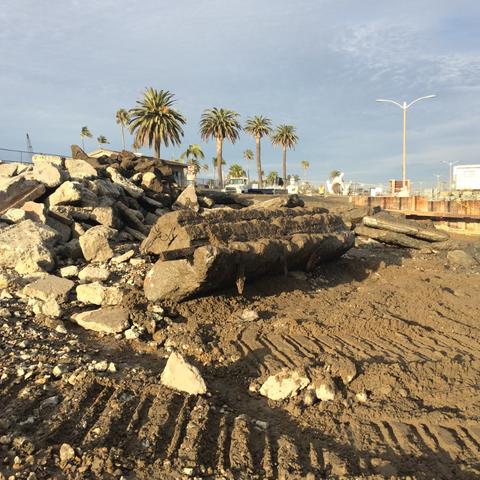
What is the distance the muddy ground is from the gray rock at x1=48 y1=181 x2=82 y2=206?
479 centimetres

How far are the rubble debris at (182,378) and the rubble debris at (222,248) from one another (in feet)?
7.37

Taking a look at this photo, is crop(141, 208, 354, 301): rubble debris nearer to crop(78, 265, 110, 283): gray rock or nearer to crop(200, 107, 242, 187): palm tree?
crop(78, 265, 110, 283): gray rock

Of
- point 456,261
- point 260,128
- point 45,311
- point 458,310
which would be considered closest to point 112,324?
point 45,311

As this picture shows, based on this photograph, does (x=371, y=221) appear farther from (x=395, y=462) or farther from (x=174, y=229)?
(x=395, y=462)

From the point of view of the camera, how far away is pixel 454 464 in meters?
3.85

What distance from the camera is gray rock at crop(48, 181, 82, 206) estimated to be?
11.1 m

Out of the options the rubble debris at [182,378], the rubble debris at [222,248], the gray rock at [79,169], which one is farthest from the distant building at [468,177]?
the rubble debris at [182,378]

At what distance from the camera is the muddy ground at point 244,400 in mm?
3570

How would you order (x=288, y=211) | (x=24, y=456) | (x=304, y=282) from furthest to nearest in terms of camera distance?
(x=288, y=211) < (x=304, y=282) < (x=24, y=456)

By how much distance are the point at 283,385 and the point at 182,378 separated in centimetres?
108

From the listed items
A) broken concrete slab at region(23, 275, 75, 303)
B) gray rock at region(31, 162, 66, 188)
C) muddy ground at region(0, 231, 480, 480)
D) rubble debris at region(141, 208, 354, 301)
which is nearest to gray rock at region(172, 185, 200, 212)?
gray rock at region(31, 162, 66, 188)

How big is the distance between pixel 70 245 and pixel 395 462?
720 centimetres

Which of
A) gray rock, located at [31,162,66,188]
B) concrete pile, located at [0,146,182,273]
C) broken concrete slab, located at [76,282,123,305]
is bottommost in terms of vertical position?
broken concrete slab, located at [76,282,123,305]

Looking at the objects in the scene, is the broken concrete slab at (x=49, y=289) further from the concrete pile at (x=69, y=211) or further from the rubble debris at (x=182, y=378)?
the rubble debris at (x=182, y=378)
